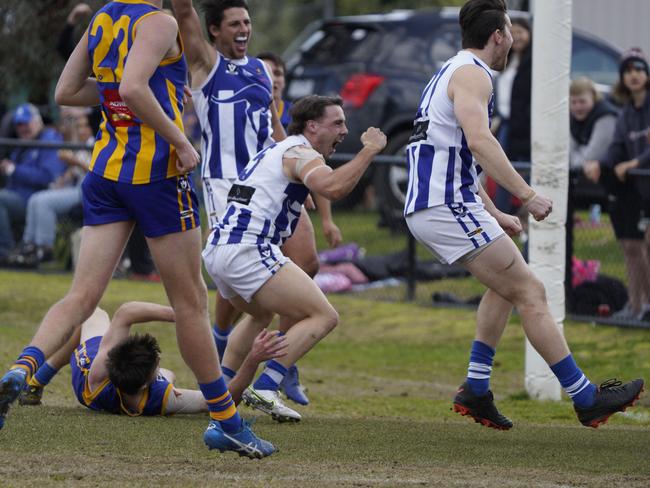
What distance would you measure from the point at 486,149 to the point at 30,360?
2.37m

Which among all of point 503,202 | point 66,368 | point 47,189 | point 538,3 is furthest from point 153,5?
point 47,189

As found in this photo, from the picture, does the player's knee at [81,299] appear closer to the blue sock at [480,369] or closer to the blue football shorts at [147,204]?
the blue football shorts at [147,204]

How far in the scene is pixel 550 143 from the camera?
880 centimetres

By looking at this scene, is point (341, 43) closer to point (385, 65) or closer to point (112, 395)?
point (385, 65)

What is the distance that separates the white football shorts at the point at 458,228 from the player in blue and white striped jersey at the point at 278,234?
0.52 m

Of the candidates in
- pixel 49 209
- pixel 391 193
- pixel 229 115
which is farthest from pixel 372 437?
pixel 49 209

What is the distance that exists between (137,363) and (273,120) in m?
2.14

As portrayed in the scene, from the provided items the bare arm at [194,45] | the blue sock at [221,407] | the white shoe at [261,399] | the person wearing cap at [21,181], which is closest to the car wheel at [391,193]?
the person wearing cap at [21,181]

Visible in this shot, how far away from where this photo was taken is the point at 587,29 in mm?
20578

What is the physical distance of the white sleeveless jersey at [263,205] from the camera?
6891mm

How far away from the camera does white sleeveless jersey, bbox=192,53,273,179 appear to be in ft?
26.7

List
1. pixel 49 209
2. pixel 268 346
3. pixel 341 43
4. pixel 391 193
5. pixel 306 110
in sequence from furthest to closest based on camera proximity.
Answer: pixel 341 43
pixel 49 209
pixel 391 193
pixel 306 110
pixel 268 346

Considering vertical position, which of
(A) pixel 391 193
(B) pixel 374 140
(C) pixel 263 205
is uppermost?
(B) pixel 374 140

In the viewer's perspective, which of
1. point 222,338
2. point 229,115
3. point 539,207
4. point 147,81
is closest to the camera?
point 147,81
